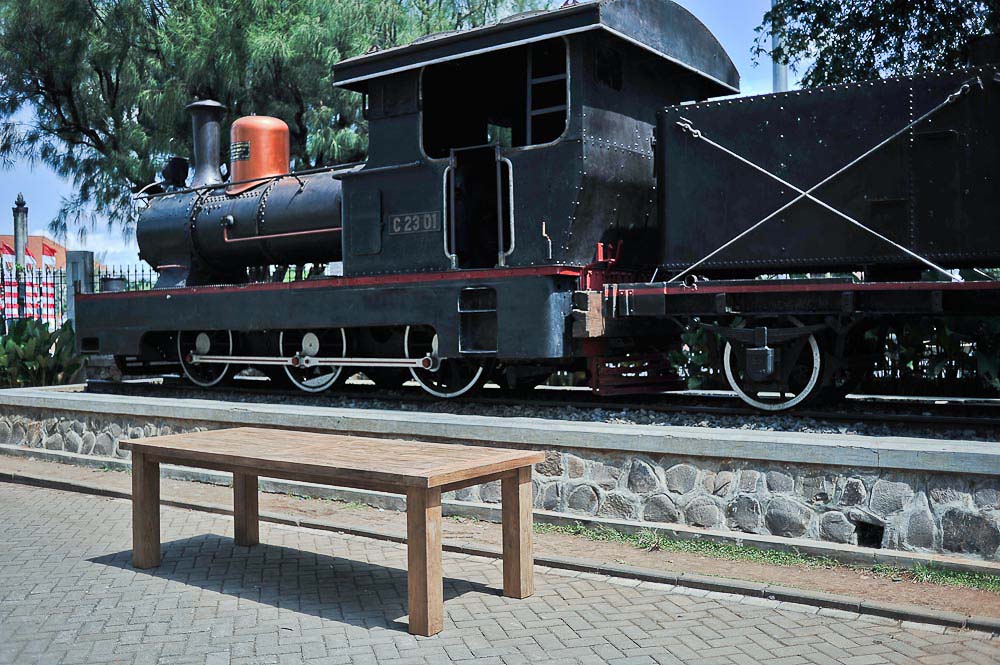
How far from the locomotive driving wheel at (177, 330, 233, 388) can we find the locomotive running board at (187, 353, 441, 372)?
0.08 meters

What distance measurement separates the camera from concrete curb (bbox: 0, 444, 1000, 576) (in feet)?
16.4

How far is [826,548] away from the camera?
5277 mm

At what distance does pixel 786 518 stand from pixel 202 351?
701cm

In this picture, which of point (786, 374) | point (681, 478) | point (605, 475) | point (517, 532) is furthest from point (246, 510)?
point (786, 374)

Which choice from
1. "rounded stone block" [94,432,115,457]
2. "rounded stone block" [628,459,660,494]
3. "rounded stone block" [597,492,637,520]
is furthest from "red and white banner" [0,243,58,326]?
"rounded stone block" [628,459,660,494]

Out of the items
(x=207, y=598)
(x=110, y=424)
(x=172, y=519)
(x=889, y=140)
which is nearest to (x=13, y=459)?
(x=110, y=424)

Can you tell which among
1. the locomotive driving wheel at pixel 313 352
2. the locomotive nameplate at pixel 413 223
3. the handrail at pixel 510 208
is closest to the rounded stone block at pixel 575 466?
the handrail at pixel 510 208

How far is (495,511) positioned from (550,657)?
2448mm

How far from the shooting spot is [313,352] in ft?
30.7

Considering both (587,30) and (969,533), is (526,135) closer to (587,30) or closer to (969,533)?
(587,30)

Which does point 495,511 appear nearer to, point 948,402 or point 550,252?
point 550,252

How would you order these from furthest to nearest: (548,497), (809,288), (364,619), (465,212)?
(465,212) < (809,288) < (548,497) < (364,619)

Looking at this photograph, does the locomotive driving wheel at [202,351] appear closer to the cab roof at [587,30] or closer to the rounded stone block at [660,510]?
the cab roof at [587,30]

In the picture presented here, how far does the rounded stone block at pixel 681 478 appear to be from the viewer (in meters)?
5.75
